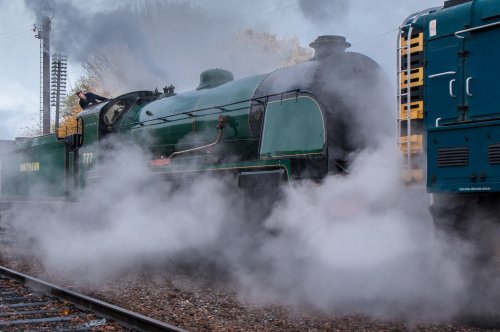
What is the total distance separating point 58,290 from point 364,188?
376 centimetres

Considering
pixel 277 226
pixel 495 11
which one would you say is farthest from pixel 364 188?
pixel 495 11

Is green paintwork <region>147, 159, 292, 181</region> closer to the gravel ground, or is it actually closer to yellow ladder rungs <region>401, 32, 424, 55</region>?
the gravel ground

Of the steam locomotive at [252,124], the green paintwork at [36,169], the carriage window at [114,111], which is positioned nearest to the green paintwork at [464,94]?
the steam locomotive at [252,124]

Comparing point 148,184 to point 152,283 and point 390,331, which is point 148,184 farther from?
point 390,331

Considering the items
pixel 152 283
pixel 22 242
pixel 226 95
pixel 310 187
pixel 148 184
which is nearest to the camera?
pixel 310 187

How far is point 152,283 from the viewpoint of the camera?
25.5 ft

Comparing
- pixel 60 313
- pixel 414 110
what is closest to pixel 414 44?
pixel 414 110

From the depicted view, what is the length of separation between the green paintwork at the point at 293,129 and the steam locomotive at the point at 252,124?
0.01 metres

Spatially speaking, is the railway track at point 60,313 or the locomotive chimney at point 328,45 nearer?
the railway track at point 60,313

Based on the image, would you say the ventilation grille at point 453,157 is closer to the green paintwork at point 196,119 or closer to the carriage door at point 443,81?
the carriage door at point 443,81

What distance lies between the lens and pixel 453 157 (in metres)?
4.69

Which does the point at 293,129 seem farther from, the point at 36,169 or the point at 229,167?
the point at 36,169

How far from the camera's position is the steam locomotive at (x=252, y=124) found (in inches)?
265

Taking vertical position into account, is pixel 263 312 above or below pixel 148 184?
below
